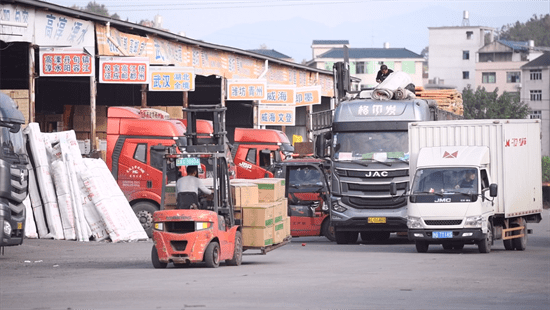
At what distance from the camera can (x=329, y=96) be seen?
58625 mm

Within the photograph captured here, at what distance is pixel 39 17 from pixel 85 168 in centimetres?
673

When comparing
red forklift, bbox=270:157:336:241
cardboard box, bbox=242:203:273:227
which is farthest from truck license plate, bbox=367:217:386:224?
cardboard box, bbox=242:203:273:227

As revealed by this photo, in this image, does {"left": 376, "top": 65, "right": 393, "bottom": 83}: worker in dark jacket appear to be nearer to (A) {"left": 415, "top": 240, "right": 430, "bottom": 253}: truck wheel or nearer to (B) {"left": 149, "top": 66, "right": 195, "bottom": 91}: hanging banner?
(A) {"left": 415, "top": 240, "right": 430, "bottom": 253}: truck wheel

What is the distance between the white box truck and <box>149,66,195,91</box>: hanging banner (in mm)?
13226

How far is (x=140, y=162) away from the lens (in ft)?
88.8

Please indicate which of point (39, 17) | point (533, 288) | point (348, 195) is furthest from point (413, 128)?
point (39, 17)

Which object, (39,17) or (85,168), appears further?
(39,17)

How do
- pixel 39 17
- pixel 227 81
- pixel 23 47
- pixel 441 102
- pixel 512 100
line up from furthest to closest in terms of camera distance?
pixel 512 100, pixel 227 81, pixel 23 47, pixel 441 102, pixel 39 17

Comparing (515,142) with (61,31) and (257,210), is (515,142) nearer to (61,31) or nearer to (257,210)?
(257,210)

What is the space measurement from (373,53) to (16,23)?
10334cm

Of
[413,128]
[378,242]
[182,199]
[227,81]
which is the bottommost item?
[378,242]

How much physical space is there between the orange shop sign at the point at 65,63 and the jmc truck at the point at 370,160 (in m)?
9.56

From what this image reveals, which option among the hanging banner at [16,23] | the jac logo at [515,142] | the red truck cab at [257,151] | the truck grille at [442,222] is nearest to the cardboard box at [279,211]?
the truck grille at [442,222]

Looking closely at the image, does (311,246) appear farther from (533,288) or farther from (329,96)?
(329,96)
